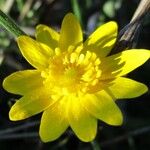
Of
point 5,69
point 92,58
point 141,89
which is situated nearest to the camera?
point 141,89

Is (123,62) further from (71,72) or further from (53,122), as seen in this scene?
(53,122)

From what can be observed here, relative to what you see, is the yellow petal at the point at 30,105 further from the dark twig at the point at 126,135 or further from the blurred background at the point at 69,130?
the dark twig at the point at 126,135

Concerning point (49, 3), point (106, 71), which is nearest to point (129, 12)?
point (49, 3)

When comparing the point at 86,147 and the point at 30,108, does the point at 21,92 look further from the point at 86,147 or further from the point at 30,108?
the point at 86,147

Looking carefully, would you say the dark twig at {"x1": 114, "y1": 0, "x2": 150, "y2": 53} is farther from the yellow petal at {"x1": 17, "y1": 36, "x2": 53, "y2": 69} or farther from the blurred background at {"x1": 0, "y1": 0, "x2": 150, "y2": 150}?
the blurred background at {"x1": 0, "y1": 0, "x2": 150, "y2": 150}

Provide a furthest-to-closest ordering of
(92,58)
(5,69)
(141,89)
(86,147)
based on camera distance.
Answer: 1. (5,69)
2. (86,147)
3. (92,58)
4. (141,89)

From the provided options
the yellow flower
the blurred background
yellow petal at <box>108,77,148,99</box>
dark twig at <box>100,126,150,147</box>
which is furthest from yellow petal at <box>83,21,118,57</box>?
dark twig at <box>100,126,150,147</box>
